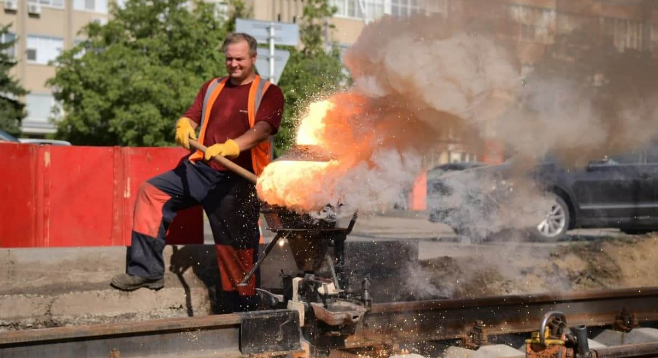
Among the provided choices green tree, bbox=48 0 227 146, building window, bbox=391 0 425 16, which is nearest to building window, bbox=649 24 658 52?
building window, bbox=391 0 425 16

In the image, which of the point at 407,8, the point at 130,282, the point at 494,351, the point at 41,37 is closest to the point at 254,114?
the point at 407,8

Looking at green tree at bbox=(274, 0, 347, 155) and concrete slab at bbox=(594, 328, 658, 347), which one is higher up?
green tree at bbox=(274, 0, 347, 155)

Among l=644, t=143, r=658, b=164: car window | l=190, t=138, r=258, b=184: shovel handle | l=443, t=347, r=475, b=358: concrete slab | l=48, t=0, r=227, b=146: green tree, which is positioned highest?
l=48, t=0, r=227, b=146: green tree

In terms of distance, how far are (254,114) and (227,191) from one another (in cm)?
65

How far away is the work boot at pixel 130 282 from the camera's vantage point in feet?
18.7

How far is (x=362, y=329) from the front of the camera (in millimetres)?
4812

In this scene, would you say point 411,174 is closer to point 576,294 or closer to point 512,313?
point 512,313

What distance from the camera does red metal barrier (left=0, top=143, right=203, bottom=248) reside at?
6344 millimetres

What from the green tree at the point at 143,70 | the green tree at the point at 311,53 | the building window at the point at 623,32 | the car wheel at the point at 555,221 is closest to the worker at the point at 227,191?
the building window at the point at 623,32

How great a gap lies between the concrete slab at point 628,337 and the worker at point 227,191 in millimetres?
2918

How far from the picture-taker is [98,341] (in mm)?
3902

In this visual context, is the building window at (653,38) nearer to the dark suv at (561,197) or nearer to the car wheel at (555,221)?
the dark suv at (561,197)

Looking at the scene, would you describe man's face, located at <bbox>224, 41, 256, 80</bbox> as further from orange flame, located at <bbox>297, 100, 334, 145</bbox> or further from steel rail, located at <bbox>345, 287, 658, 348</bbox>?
steel rail, located at <bbox>345, 287, 658, 348</bbox>

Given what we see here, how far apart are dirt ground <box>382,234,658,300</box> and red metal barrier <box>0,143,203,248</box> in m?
2.48
